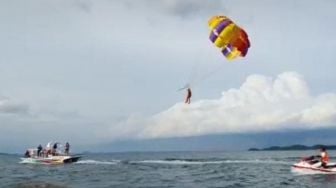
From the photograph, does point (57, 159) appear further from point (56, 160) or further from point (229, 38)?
point (229, 38)

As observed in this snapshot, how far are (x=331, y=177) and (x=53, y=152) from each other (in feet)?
128

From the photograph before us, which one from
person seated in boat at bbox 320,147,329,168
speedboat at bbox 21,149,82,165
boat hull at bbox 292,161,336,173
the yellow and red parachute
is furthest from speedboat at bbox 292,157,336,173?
speedboat at bbox 21,149,82,165

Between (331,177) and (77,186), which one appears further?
(331,177)

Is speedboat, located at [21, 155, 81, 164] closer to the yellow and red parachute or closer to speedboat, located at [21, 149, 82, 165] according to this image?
speedboat, located at [21, 149, 82, 165]

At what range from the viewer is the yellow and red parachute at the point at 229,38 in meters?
35.3

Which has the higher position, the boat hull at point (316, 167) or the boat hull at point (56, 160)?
the boat hull at point (56, 160)

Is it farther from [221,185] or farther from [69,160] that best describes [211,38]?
[69,160]

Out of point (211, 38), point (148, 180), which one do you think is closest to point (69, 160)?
point (148, 180)

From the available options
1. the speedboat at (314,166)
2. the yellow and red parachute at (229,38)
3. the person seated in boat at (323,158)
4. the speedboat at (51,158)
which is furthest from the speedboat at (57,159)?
the yellow and red parachute at (229,38)

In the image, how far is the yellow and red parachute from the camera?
116 ft

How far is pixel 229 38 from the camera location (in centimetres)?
3528

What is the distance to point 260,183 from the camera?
41.6 meters

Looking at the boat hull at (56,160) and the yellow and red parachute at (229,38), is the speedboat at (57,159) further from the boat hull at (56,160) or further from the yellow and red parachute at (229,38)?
the yellow and red parachute at (229,38)

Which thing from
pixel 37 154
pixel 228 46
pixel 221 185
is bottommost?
pixel 221 185
